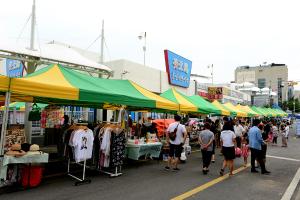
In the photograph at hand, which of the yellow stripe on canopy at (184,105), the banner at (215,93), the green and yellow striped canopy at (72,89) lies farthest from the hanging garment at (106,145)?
the banner at (215,93)

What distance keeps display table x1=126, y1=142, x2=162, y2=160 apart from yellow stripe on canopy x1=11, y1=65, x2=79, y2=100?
11.0ft

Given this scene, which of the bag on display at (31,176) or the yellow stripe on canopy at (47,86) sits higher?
the yellow stripe on canopy at (47,86)

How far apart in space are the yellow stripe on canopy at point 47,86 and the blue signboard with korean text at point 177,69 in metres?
17.8

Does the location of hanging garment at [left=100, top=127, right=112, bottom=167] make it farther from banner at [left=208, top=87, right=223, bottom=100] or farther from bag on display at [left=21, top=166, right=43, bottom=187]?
banner at [left=208, top=87, right=223, bottom=100]

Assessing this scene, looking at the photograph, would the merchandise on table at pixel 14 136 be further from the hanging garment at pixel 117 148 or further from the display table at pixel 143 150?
the display table at pixel 143 150

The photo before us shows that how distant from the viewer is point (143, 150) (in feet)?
34.7

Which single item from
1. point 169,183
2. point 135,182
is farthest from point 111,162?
point 169,183

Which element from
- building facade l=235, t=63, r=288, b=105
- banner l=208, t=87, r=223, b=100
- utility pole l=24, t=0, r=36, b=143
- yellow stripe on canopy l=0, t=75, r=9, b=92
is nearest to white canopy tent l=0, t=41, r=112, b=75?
utility pole l=24, t=0, r=36, b=143

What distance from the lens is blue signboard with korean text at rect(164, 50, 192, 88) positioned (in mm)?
25823

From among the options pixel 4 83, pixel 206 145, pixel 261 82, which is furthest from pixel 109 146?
pixel 261 82

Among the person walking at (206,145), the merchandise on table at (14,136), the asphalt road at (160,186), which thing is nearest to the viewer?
the asphalt road at (160,186)

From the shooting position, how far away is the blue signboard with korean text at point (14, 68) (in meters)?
20.4

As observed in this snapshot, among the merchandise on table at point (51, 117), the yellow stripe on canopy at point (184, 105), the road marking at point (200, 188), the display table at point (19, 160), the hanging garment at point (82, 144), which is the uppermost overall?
the yellow stripe on canopy at point (184, 105)

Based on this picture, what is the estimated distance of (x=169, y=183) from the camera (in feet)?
26.0
